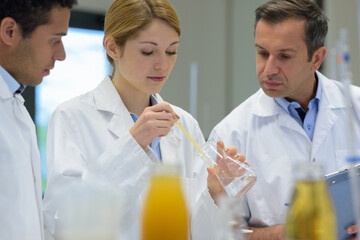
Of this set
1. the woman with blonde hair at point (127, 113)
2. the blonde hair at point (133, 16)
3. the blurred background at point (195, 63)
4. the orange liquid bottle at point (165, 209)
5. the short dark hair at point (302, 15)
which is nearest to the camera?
the orange liquid bottle at point (165, 209)

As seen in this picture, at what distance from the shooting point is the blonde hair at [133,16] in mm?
1567

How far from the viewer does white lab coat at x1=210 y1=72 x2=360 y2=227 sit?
1.78 metres

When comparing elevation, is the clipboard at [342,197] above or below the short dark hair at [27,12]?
below

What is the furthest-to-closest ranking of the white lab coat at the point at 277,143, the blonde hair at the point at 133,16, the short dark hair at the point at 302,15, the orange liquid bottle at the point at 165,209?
Answer: the short dark hair at the point at 302,15
the white lab coat at the point at 277,143
the blonde hair at the point at 133,16
the orange liquid bottle at the point at 165,209

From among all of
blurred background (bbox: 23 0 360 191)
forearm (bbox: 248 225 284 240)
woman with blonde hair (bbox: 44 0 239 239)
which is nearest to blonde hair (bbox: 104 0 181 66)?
woman with blonde hair (bbox: 44 0 239 239)

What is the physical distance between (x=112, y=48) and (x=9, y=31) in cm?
48

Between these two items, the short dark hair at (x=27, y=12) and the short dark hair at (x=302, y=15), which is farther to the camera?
the short dark hair at (x=302, y=15)

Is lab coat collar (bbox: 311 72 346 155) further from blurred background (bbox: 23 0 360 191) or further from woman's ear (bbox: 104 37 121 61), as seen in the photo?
blurred background (bbox: 23 0 360 191)

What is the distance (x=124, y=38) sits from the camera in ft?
5.21

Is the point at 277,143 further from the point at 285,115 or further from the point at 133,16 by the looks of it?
the point at 133,16

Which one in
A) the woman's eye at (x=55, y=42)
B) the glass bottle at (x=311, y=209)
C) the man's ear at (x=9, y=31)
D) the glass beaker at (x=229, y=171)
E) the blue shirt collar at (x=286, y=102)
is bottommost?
the glass beaker at (x=229, y=171)

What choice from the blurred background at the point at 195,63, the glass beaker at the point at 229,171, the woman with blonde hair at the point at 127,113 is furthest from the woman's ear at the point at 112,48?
the blurred background at the point at 195,63

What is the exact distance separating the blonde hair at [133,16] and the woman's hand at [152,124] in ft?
1.30

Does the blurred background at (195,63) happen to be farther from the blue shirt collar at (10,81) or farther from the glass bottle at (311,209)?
the glass bottle at (311,209)
